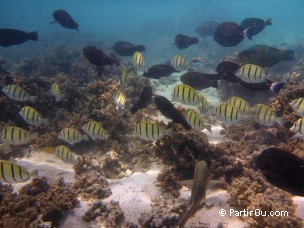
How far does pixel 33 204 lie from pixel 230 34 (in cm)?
1037

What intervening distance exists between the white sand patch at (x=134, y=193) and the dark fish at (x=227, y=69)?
16.4ft

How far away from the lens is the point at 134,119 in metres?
9.04

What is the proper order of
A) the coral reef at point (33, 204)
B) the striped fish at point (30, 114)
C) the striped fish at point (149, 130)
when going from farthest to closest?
the striped fish at point (30, 114)
the striped fish at point (149, 130)
the coral reef at point (33, 204)

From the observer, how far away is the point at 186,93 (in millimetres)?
5902

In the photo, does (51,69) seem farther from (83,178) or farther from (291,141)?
(291,141)

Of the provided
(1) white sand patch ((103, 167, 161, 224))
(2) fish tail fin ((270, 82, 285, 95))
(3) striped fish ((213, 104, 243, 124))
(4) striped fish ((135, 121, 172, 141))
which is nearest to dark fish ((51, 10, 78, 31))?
(1) white sand patch ((103, 167, 161, 224))

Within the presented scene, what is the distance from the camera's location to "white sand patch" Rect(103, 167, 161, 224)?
5.22 m

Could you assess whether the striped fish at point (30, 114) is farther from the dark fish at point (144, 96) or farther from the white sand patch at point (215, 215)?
the white sand patch at point (215, 215)

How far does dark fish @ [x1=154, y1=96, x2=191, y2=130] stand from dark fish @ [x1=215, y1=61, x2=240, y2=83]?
410cm

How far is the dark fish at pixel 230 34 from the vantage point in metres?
11.6

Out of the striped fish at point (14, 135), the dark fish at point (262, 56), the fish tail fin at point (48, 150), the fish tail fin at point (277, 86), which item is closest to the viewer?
the striped fish at point (14, 135)

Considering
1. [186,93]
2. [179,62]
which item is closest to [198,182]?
[186,93]

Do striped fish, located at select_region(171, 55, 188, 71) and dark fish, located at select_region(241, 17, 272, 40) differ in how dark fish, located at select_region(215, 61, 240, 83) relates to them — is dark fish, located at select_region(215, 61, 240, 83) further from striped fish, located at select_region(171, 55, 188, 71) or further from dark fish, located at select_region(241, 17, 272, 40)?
dark fish, located at select_region(241, 17, 272, 40)

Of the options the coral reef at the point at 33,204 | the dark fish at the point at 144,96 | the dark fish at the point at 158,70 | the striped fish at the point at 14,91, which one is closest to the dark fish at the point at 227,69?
the dark fish at the point at 158,70
